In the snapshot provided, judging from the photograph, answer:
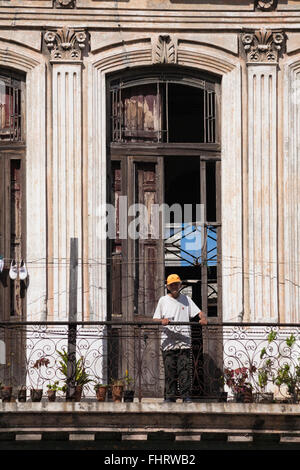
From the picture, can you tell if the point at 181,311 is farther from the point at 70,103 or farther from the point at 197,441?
the point at 70,103

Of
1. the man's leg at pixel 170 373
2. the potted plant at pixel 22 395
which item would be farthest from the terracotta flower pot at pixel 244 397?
the potted plant at pixel 22 395

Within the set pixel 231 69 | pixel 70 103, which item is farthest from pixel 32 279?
pixel 231 69

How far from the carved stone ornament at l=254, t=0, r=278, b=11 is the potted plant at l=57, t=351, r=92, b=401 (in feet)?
17.2

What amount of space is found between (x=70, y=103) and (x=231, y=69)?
7.09 ft

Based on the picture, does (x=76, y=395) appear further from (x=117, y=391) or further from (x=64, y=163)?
(x=64, y=163)

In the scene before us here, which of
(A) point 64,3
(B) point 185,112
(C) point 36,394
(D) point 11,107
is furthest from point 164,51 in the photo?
(C) point 36,394

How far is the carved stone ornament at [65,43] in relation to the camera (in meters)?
23.2

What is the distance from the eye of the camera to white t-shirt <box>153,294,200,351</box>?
864 inches

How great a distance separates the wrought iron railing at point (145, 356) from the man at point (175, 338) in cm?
10

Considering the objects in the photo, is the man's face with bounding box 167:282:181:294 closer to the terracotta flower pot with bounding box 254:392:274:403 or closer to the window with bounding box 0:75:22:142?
the terracotta flower pot with bounding box 254:392:274:403

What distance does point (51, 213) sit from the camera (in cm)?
2308

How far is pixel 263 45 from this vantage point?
76.7ft

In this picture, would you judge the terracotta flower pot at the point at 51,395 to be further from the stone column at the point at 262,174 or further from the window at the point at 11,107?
the window at the point at 11,107
